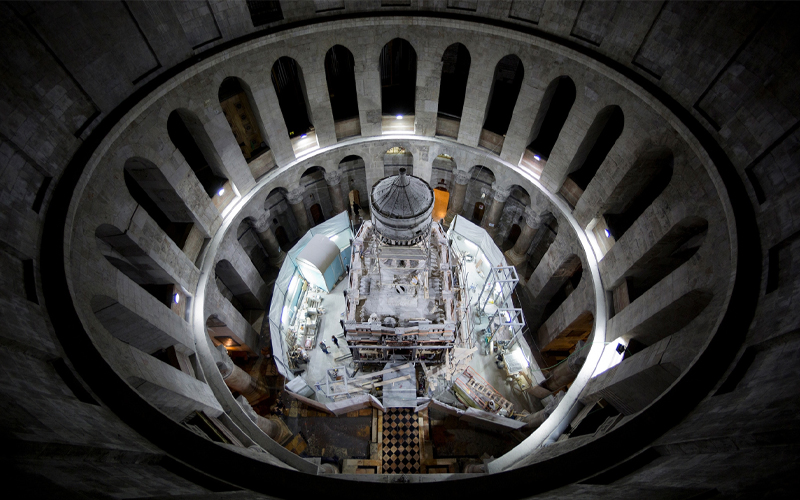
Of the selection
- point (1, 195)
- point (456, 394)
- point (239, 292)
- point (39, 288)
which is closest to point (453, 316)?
point (456, 394)

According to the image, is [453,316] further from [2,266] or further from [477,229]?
[2,266]

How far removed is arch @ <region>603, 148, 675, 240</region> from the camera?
49.4 ft

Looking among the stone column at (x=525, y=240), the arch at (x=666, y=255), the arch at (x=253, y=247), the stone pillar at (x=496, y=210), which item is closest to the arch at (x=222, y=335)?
the arch at (x=253, y=247)

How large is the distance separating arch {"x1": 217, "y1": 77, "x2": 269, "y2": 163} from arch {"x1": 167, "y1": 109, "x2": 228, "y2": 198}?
5.46 feet

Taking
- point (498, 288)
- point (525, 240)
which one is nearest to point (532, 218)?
point (525, 240)

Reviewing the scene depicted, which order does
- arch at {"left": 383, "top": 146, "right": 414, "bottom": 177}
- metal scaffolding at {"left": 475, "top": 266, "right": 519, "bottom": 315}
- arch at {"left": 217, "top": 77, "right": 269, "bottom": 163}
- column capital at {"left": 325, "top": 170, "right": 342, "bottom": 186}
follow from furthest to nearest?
arch at {"left": 383, "top": 146, "right": 414, "bottom": 177}, column capital at {"left": 325, "top": 170, "right": 342, "bottom": 186}, metal scaffolding at {"left": 475, "top": 266, "right": 519, "bottom": 315}, arch at {"left": 217, "top": 77, "right": 269, "bottom": 163}

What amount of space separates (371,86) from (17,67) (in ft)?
44.0

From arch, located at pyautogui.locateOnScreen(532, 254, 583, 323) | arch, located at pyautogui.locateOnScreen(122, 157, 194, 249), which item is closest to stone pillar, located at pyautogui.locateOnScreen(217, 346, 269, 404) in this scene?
arch, located at pyautogui.locateOnScreen(122, 157, 194, 249)

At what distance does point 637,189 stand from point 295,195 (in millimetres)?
17192

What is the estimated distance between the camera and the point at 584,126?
16641 mm

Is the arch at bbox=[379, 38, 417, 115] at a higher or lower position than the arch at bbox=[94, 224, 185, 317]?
higher

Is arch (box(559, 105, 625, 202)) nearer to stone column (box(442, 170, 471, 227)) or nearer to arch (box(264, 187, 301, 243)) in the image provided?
stone column (box(442, 170, 471, 227))

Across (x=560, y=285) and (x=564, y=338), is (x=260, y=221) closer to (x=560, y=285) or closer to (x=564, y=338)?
(x=560, y=285)

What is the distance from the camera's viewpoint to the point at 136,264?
14242 mm
